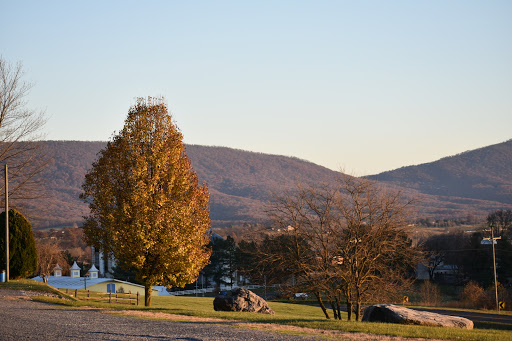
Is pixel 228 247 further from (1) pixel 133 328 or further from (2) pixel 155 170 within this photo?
(1) pixel 133 328

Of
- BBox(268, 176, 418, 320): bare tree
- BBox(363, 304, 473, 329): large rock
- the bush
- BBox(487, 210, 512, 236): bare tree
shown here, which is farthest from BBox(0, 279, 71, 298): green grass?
BBox(487, 210, 512, 236): bare tree

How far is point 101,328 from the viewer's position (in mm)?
16375

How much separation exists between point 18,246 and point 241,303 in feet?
40.9

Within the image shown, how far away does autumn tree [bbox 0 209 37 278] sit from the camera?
1219 inches

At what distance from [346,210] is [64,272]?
62.0 meters

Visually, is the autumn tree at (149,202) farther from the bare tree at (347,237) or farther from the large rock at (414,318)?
the large rock at (414,318)

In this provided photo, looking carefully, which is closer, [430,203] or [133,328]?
[133,328]

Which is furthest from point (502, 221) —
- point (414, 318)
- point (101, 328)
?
point (101, 328)

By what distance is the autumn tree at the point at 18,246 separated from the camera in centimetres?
3095

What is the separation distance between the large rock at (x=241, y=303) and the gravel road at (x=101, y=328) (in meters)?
9.07

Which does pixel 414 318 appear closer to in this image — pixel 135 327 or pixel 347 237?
pixel 347 237

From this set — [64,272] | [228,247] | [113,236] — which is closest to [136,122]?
[113,236]

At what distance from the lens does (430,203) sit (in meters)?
192

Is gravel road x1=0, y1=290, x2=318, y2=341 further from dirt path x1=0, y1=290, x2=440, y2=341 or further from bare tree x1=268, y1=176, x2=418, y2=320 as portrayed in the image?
bare tree x1=268, y1=176, x2=418, y2=320
